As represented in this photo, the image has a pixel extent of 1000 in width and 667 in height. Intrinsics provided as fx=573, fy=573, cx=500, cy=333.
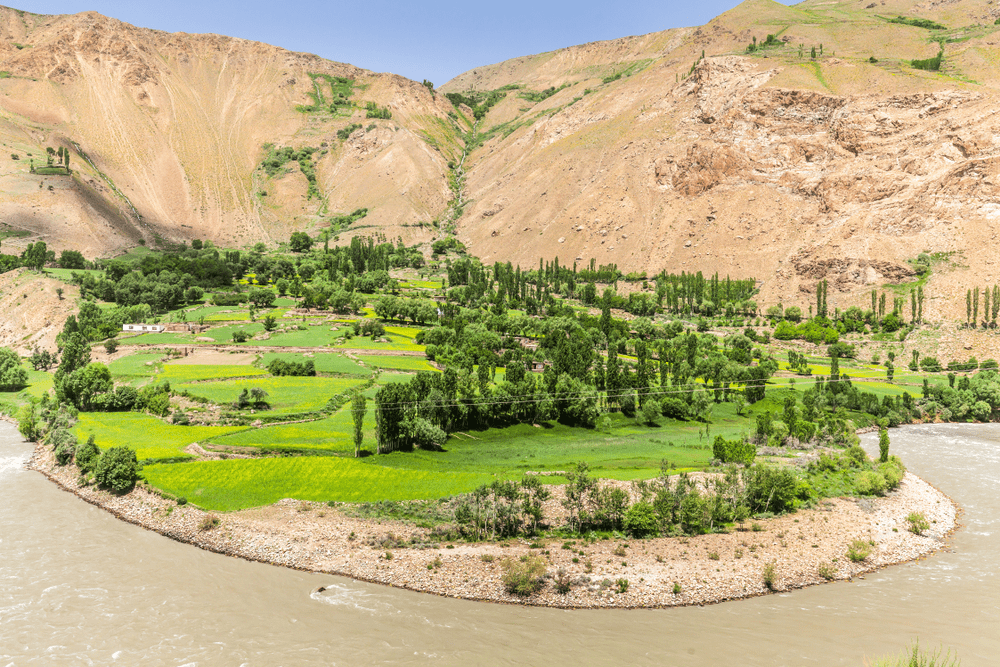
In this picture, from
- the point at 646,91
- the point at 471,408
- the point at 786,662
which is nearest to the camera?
the point at 786,662

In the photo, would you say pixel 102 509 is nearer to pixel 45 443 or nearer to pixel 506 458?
pixel 45 443

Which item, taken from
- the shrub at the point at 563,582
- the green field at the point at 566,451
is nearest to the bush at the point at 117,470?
the green field at the point at 566,451

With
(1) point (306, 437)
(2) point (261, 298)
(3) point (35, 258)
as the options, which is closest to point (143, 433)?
(1) point (306, 437)

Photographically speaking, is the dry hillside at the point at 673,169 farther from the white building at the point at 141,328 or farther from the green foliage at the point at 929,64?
the white building at the point at 141,328

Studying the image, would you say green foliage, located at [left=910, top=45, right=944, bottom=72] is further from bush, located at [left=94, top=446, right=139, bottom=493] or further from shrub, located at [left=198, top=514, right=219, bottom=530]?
bush, located at [left=94, top=446, right=139, bottom=493]

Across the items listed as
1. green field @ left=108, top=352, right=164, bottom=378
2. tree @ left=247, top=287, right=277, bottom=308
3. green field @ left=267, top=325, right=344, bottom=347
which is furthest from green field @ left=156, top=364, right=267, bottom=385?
tree @ left=247, top=287, right=277, bottom=308

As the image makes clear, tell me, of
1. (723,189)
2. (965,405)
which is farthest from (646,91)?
(965,405)
